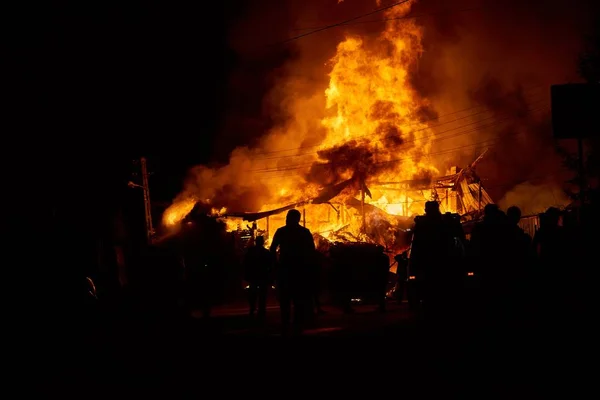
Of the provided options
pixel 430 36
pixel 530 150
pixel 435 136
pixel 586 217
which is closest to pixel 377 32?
pixel 430 36

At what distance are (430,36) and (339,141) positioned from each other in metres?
9.50

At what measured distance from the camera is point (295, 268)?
9.46m

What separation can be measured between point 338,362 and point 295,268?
10.5ft

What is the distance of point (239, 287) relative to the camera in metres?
27.0

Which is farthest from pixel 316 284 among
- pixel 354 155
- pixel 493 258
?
pixel 354 155

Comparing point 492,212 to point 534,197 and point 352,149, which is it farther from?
point 534,197

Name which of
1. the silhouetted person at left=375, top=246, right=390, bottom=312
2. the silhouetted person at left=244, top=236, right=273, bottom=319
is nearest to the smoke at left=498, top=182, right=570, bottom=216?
the silhouetted person at left=375, top=246, right=390, bottom=312

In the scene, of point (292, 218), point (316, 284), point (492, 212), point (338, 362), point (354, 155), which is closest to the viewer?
point (338, 362)

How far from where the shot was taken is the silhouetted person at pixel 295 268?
9414mm

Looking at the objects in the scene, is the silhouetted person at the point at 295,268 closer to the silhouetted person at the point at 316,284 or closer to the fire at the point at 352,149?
the silhouetted person at the point at 316,284

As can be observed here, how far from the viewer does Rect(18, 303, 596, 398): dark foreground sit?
537cm

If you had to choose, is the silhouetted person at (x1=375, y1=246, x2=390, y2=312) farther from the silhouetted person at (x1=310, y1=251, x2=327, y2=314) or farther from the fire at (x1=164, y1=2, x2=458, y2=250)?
the fire at (x1=164, y1=2, x2=458, y2=250)

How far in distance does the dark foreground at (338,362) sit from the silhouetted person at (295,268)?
56 cm

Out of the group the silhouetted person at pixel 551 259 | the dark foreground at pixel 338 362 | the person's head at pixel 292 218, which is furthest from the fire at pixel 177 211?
the silhouetted person at pixel 551 259
